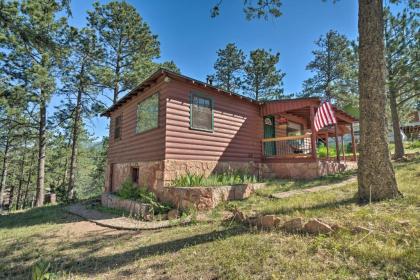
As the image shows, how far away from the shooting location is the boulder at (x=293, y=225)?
3.81 metres

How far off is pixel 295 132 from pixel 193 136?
7.82m

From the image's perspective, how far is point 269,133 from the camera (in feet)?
39.4

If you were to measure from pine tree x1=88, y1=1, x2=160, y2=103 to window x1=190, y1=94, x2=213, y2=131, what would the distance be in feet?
29.0

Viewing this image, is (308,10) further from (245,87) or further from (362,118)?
(245,87)

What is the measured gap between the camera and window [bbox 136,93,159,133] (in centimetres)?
837

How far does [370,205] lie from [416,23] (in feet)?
39.5

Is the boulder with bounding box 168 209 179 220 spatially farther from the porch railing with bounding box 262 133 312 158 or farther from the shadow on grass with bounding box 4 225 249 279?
the porch railing with bounding box 262 133 312 158

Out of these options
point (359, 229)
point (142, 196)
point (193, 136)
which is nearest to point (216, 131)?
point (193, 136)

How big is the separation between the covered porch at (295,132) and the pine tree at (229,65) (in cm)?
1001

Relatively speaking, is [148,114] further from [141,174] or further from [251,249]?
[251,249]

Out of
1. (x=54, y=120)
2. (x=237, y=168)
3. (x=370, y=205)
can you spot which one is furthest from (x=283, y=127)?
(x=54, y=120)

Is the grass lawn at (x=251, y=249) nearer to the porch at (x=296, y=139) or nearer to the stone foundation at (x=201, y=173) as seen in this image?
the stone foundation at (x=201, y=173)

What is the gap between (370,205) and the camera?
436 centimetres

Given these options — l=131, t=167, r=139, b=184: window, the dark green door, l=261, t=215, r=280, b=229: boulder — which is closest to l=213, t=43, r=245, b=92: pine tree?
the dark green door
